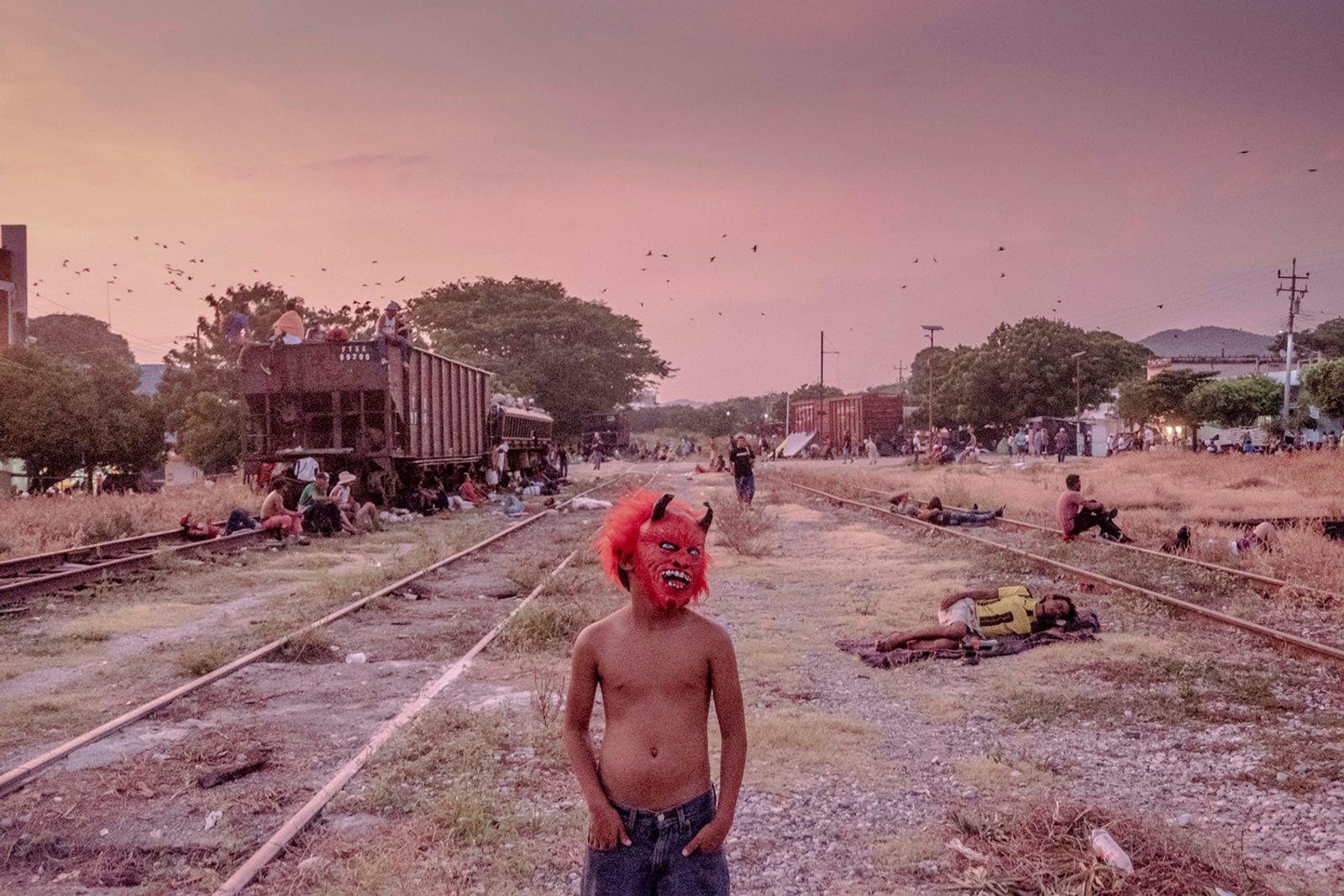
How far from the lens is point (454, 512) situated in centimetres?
2173

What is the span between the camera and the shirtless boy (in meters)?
2.45

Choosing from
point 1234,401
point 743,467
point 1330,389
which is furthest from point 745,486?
point 1234,401

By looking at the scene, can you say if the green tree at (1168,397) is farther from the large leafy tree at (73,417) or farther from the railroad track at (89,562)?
the railroad track at (89,562)

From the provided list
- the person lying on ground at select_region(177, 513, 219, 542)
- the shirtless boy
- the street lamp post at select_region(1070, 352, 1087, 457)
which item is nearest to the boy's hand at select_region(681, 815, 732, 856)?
the shirtless boy

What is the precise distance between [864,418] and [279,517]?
4967 centimetres

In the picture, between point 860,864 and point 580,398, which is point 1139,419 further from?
point 860,864

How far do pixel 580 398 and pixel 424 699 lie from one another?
177ft

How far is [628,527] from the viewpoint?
2512mm

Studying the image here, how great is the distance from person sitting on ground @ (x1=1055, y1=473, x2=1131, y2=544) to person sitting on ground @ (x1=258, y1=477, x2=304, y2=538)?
37.1ft

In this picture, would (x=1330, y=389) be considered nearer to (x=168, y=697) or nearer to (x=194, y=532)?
(x=194, y=532)

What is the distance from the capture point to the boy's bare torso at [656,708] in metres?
2.50

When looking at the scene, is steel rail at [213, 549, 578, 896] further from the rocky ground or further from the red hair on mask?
the red hair on mask

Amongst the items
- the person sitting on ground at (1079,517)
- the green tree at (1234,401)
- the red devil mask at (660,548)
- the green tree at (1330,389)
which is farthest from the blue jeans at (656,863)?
the green tree at (1234,401)

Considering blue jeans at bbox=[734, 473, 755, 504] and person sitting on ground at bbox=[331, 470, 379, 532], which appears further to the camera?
blue jeans at bbox=[734, 473, 755, 504]
